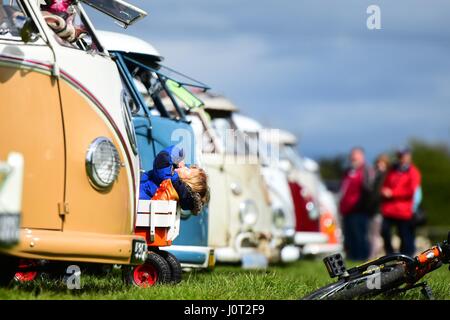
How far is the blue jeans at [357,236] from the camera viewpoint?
18.2 metres

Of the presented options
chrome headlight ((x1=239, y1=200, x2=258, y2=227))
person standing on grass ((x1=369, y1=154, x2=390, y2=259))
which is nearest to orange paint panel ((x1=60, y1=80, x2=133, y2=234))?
chrome headlight ((x1=239, y1=200, x2=258, y2=227))

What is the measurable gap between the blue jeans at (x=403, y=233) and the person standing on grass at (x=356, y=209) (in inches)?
111

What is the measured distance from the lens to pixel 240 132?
13102 millimetres

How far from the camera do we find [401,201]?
15.0 m

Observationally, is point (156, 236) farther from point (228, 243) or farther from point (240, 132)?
point (240, 132)

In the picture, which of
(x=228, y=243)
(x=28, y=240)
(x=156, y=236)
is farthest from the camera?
(x=228, y=243)

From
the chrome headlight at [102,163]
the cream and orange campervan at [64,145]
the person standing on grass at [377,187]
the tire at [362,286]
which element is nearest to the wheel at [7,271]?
the cream and orange campervan at [64,145]

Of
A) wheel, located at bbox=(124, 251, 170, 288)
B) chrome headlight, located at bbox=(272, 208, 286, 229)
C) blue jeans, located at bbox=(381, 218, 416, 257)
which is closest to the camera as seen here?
wheel, located at bbox=(124, 251, 170, 288)

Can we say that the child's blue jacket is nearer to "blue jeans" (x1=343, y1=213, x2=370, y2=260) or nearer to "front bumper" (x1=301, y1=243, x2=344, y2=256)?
"front bumper" (x1=301, y1=243, x2=344, y2=256)

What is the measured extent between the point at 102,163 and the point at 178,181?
132 centimetres

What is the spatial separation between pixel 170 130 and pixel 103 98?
7.62 ft

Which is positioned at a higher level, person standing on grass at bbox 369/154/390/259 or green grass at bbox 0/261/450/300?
person standing on grass at bbox 369/154/390/259

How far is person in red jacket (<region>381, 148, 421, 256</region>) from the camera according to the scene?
14898 millimetres
